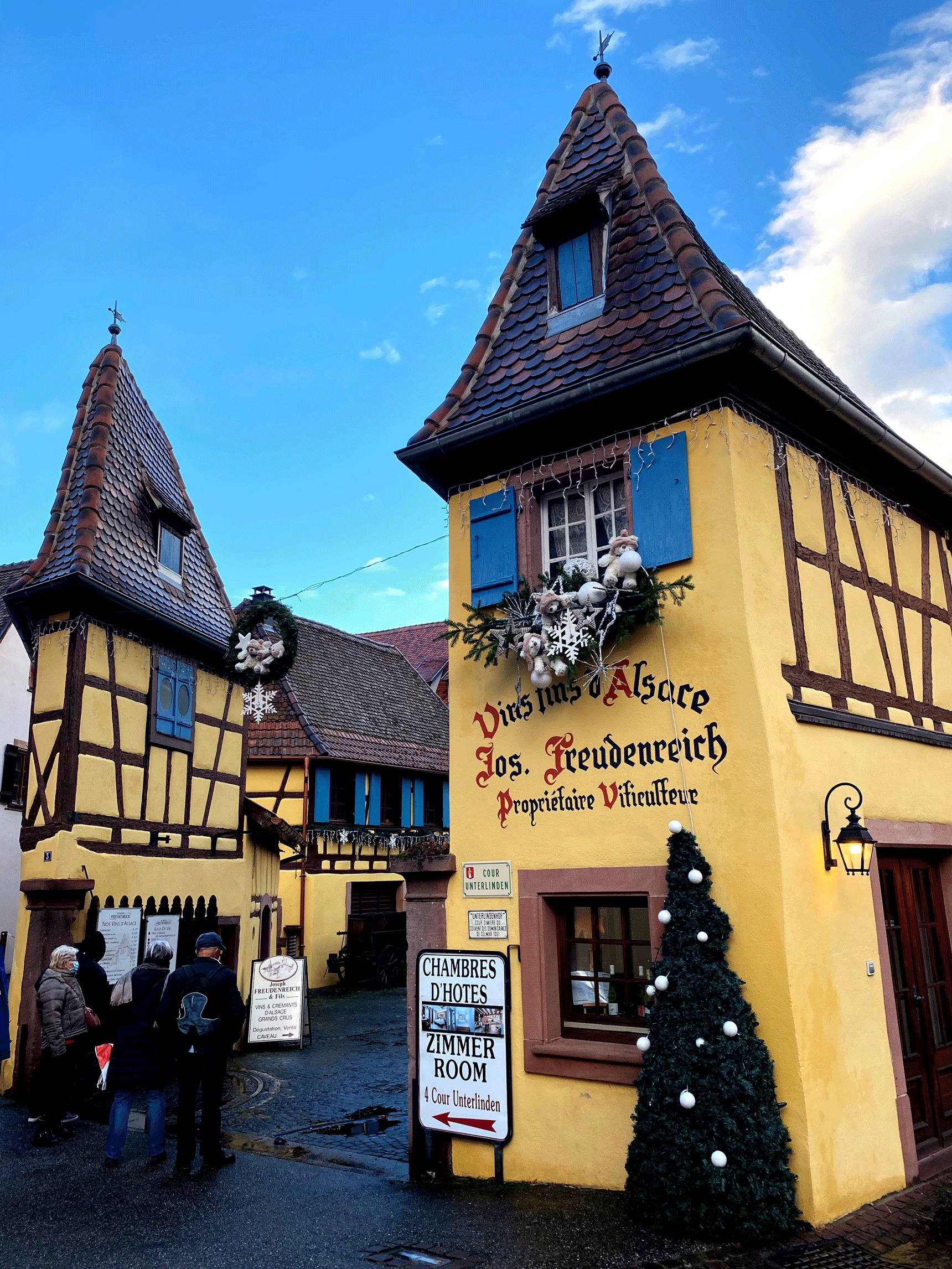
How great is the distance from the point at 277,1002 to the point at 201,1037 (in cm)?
635

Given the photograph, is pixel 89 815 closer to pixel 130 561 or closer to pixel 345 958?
pixel 130 561

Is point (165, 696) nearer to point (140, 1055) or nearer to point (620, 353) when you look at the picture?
point (140, 1055)

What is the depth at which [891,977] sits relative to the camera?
712 centimetres

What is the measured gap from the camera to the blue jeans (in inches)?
297

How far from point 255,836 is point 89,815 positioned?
4019mm

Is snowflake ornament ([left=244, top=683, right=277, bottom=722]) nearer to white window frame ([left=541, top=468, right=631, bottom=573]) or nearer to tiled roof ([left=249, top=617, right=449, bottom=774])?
white window frame ([left=541, top=468, right=631, bottom=573])

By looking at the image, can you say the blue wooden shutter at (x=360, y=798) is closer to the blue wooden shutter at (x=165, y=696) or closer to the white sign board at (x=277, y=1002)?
the white sign board at (x=277, y=1002)

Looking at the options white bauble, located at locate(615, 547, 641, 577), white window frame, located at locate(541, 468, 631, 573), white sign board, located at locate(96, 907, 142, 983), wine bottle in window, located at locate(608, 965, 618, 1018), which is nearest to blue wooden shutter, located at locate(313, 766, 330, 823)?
white sign board, located at locate(96, 907, 142, 983)

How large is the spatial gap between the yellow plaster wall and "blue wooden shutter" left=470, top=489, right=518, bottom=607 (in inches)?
43.1

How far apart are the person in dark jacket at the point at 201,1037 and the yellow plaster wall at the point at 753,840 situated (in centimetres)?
174

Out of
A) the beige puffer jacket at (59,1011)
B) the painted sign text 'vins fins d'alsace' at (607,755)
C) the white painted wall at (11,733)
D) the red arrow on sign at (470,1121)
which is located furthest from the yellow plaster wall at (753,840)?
the white painted wall at (11,733)

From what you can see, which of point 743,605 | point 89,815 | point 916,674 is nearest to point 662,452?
point 743,605

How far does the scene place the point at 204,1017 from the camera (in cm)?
729

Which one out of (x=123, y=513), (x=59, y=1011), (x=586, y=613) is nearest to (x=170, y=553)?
(x=123, y=513)
